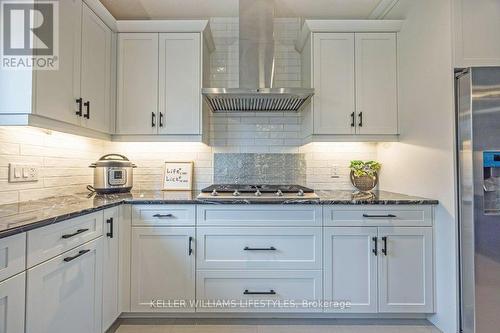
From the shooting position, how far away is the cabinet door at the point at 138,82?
7.46 ft

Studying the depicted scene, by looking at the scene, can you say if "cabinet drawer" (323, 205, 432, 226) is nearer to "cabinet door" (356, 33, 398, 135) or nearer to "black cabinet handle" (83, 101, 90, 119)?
"cabinet door" (356, 33, 398, 135)

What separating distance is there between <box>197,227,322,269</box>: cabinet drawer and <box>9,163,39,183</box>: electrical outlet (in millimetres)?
1151

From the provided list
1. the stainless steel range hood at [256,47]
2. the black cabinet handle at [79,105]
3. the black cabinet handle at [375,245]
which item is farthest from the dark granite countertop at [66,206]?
the stainless steel range hood at [256,47]

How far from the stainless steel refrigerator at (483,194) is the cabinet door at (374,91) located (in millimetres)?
671

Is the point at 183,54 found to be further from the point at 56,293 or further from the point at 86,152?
the point at 56,293

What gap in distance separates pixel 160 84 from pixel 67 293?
162 cm

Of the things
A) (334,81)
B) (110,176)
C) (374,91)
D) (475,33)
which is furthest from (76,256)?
(475,33)

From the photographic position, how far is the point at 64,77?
166 centimetres

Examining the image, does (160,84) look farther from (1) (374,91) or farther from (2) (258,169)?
(1) (374,91)

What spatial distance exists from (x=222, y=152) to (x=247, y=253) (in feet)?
3.57

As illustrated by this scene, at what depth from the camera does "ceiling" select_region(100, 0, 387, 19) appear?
2387 mm

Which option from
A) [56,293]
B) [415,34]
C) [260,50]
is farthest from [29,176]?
[415,34]

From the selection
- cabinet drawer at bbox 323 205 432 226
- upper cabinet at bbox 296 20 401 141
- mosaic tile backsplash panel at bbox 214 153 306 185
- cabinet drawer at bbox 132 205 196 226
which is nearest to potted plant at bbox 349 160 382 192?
upper cabinet at bbox 296 20 401 141

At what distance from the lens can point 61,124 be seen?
5.47ft
